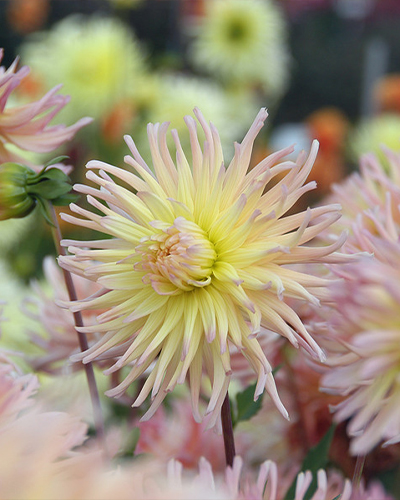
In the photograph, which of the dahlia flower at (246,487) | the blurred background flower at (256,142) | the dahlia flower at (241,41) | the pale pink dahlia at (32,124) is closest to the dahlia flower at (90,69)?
the blurred background flower at (256,142)

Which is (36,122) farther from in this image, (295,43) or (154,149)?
(295,43)

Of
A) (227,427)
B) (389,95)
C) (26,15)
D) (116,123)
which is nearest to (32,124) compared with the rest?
(227,427)

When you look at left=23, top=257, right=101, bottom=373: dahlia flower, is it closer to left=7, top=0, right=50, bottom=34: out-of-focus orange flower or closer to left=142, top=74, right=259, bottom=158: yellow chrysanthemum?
left=142, top=74, right=259, bottom=158: yellow chrysanthemum

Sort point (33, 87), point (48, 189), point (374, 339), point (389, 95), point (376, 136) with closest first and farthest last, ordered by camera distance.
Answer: point (374, 339) < point (48, 189) < point (33, 87) < point (376, 136) < point (389, 95)

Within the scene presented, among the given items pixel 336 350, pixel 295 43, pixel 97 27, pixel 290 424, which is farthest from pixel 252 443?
pixel 295 43

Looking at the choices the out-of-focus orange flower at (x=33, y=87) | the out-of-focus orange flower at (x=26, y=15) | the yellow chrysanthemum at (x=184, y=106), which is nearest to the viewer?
the yellow chrysanthemum at (x=184, y=106)

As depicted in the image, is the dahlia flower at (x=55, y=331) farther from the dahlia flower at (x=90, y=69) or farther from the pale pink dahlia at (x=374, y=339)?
the dahlia flower at (x=90, y=69)

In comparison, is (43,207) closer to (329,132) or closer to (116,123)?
(116,123)
